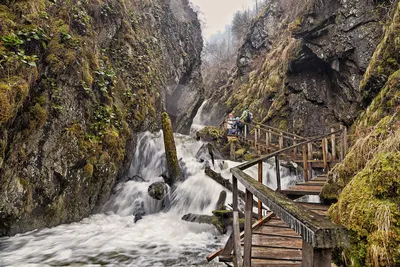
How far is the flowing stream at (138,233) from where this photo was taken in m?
5.73

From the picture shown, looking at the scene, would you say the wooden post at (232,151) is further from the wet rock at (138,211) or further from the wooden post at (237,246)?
the wooden post at (237,246)

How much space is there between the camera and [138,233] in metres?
7.68

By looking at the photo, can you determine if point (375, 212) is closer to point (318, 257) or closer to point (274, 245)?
point (274, 245)

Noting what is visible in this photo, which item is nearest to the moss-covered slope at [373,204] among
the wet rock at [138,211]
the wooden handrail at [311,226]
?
the wooden handrail at [311,226]

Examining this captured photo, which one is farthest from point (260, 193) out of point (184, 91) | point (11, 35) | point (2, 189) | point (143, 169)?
point (184, 91)

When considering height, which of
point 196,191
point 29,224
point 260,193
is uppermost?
point 260,193

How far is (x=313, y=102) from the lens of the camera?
16719mm

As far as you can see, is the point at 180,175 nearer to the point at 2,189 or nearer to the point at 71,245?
the point at 71,245

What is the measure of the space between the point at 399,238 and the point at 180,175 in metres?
9.89

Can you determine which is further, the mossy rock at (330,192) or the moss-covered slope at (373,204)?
the mossy rock at (330,192)

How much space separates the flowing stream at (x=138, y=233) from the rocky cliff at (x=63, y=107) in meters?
0.64

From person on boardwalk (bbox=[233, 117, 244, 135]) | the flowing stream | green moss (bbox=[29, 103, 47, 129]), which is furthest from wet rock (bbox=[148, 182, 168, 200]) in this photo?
person on boardwalk (bbox=[233, 117, 244, 135])

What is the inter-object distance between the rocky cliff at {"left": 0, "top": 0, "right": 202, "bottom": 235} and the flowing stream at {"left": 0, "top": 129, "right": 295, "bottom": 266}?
642 mm

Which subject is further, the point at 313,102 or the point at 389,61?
the point at 313,102
